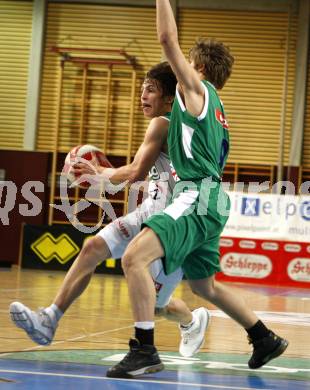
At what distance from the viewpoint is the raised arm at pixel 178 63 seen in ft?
14.5

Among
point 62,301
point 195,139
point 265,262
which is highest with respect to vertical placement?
point 195,139

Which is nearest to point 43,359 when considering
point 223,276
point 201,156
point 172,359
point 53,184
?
point 172,359

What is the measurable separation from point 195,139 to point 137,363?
114cm

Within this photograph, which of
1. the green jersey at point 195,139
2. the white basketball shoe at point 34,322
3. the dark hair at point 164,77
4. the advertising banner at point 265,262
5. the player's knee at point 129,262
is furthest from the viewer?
the advertising banner at point 265,262

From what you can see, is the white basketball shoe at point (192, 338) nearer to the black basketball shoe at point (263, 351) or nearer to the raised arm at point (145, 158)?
the black basketball shoe at point (263, 351)

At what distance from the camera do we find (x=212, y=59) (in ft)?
15.7

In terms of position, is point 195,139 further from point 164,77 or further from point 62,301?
point 62,301

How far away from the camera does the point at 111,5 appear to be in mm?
18734

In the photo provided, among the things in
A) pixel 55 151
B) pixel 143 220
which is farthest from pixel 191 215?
pixel 55 151

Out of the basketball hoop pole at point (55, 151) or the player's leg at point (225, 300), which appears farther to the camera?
the basketball hoop pole at point (55, 151)

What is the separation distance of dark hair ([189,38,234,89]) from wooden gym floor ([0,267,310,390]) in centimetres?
154

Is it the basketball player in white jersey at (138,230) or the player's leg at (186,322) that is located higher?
the basketball player in white jersey at (138,230)

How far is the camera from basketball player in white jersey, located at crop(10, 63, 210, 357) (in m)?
4.85

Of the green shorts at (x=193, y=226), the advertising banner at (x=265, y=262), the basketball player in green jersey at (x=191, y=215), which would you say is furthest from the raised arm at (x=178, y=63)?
the advertising banner at (x=265, y=262)
